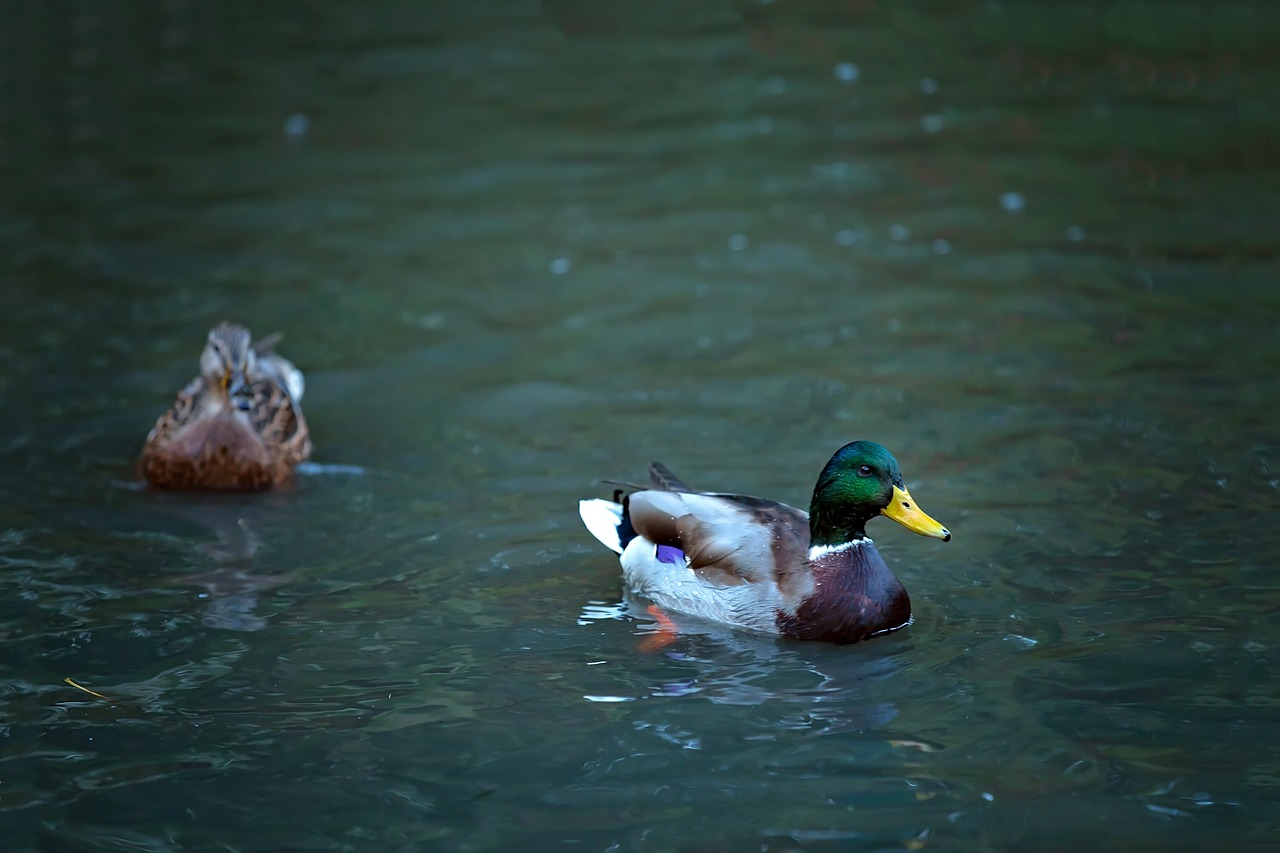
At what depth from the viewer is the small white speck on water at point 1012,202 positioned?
1391cm

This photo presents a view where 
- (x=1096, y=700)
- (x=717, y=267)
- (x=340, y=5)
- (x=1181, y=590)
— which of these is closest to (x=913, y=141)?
(x=717, y=267)

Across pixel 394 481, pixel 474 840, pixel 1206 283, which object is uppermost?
pixel 1206 283

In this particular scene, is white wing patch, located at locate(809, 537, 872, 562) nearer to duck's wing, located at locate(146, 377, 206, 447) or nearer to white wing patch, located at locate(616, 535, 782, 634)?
white wing patch, located at locate(616, 535, 782, 634)

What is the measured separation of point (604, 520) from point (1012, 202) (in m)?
7.12

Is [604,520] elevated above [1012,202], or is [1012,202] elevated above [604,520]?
[1012,202]

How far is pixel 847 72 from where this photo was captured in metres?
16.5

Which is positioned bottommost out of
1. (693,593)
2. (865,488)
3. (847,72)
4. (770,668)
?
(770,668)

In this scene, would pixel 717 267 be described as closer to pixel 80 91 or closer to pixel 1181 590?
pixel 1181 590

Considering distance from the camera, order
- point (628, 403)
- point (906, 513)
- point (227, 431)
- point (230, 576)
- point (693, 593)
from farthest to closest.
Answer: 1. point (628, 403)
2. point (227, 431)
3. point (230, 576)
4. point (693, 593)
5. point (906, 513)

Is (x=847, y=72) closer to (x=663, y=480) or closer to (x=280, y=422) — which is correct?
(x=280, y=422)

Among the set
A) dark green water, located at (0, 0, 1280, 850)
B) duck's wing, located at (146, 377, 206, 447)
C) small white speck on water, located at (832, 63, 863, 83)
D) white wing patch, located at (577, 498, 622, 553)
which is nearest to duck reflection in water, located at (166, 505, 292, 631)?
dark green water, located at (0, 0, 1280, 850)

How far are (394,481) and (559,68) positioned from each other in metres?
8.52

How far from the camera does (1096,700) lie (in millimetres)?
6645

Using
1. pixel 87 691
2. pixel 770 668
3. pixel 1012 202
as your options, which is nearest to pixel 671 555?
pixel 770 668
